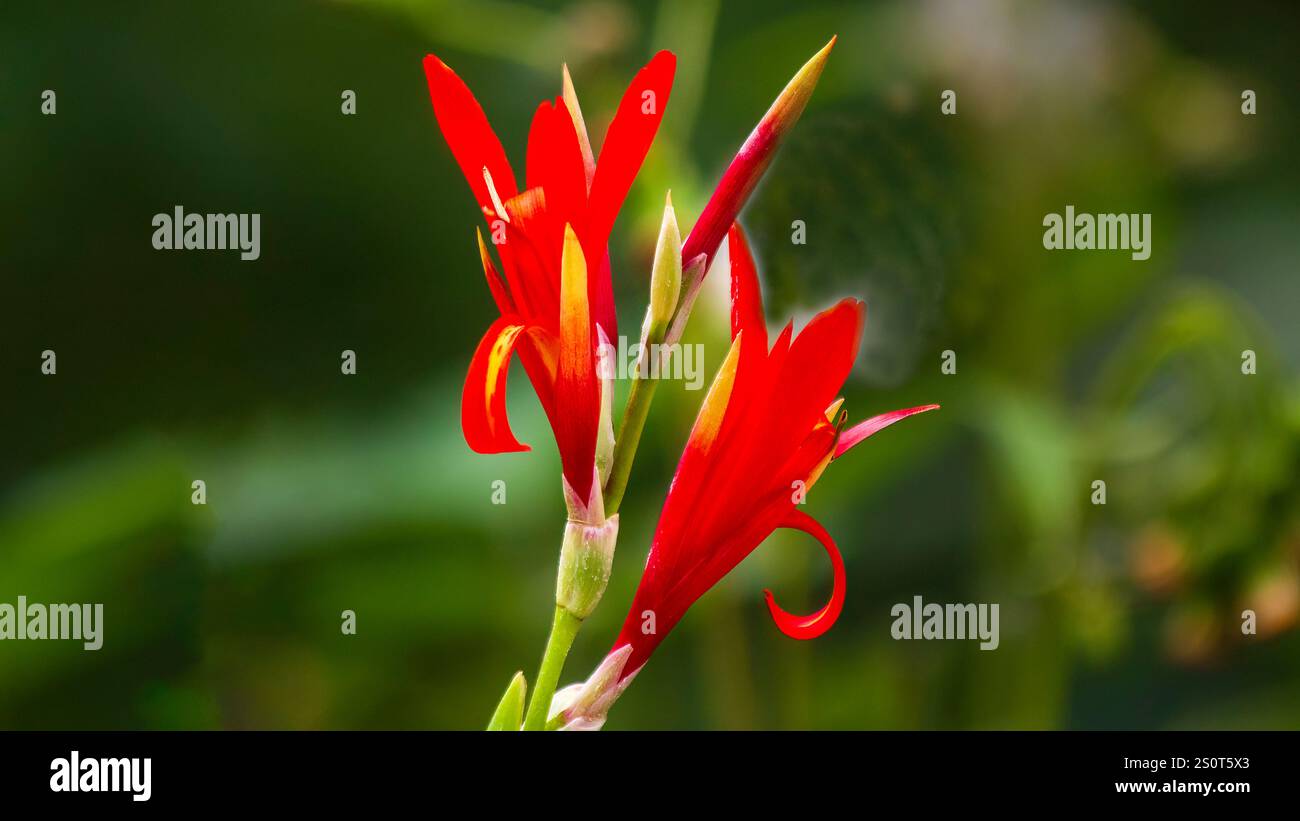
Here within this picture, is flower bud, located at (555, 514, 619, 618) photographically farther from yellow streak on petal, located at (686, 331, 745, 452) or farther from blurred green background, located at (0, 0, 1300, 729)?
blurred green background, located at (0, 0, 1300, 729)

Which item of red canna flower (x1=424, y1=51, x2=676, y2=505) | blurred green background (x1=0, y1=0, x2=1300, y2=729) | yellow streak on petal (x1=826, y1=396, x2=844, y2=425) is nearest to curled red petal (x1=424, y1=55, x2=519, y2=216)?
red canna flower (x1=424, y1=51, x2=676, y2=505)

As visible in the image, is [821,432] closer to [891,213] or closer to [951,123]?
[891,213]

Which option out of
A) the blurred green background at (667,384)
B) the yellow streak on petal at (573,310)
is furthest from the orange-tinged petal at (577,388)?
the blurred green background at (667,384)

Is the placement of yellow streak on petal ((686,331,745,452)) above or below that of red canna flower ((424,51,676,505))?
below

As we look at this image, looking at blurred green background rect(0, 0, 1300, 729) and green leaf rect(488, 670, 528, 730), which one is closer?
green leaf rect(488, 670, 528, 730)

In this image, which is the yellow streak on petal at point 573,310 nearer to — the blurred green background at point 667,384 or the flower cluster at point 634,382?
the flower cluster at point 634,382
